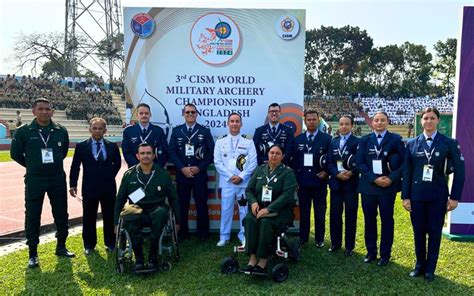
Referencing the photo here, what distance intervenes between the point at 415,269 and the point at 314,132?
1.92 m

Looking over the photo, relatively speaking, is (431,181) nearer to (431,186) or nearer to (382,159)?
(431,186)

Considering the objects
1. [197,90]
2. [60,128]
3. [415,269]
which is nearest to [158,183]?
[60,128]

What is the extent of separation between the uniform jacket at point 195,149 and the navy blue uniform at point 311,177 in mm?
1140

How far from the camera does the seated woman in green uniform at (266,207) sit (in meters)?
3.92

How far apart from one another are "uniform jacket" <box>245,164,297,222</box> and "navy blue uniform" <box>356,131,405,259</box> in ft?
2.69

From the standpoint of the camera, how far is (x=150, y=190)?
14.1 ft

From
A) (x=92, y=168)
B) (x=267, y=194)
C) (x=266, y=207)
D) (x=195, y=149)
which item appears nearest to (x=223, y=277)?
(x=266, y=207)

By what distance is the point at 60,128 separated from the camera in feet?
14.9

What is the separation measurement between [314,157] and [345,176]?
488mm

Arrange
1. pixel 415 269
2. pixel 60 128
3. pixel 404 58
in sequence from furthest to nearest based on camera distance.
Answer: pixel 404 58, pixel 60 128, pixel 415 269

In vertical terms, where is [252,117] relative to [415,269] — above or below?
above

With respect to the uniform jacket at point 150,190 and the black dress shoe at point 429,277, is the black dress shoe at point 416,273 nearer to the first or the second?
the black dress shoe at point 429,277

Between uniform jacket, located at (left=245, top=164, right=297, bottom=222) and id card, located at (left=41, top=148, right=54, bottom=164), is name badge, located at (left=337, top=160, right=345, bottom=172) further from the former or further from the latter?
id card, located at (left=41, top=148, right=54, bottom=164)

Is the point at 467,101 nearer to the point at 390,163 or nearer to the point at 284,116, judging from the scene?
the point at 390,163
